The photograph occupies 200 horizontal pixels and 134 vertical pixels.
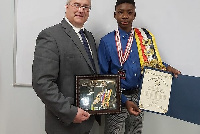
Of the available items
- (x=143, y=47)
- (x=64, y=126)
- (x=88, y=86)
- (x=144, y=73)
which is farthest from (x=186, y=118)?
(x=64, y=126)

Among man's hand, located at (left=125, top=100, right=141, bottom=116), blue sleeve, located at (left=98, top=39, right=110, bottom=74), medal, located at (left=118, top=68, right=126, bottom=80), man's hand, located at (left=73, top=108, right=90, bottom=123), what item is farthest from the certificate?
man's hand, located at (left=73, top=108, right=90, bottom=123)

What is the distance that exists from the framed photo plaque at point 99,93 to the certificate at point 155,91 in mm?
198

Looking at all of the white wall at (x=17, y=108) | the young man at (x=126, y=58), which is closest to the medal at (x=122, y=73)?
the young man at (x=126, y=58)

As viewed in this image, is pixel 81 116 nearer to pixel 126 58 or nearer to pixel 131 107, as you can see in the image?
pixel 131 107

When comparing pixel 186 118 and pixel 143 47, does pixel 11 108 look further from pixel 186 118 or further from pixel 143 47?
pixel 186 118

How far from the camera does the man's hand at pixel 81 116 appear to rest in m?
1.40

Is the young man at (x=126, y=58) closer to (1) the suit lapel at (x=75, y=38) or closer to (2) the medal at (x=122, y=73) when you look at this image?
(2) the medal at (x=122, y=73)

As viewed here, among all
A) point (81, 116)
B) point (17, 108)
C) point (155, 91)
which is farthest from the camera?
point (17, 108)

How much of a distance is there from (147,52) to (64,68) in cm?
62

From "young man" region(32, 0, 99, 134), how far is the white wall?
2.05 ft

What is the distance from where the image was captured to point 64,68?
1428 millimetres

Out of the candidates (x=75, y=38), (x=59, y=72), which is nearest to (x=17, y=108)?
(x=59, y=72)

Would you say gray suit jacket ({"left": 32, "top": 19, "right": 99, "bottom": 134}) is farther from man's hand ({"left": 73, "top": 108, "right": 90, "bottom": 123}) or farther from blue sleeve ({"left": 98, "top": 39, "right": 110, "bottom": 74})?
blue sleeve ({"left": 98, "top": 39, "right": 110, "bottom": 74})

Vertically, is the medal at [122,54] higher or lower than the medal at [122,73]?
higher
